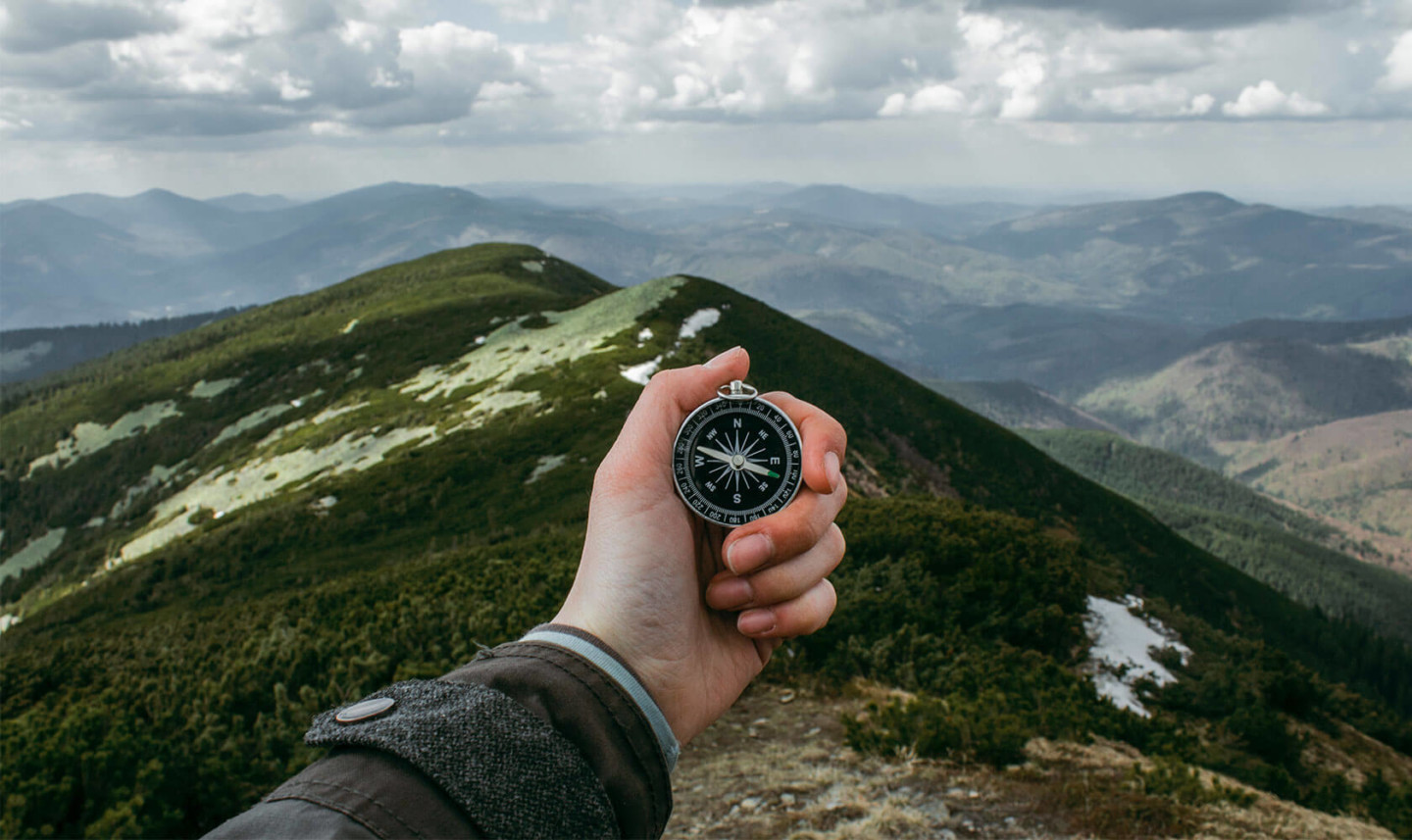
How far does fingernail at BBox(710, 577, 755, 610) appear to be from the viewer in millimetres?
4828

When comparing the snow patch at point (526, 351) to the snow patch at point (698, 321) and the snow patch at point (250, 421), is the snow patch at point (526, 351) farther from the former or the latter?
the snow patch at point (250, 421)

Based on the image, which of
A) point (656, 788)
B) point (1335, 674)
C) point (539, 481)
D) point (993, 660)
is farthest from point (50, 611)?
point (1335, 674)

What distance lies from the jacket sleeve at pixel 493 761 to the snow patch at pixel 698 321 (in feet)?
166

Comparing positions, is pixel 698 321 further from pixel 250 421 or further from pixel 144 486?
pixel 144 486

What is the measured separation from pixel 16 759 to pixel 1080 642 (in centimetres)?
1796

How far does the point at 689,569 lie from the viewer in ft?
16.5

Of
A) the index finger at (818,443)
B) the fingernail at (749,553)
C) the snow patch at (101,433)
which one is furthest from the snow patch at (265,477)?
the fingernail at (749,553)

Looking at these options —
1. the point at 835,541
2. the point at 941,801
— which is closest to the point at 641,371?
the point at 941,801

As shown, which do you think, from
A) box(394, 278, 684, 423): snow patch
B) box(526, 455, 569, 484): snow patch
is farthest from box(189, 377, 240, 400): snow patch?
box(526, 455, 569, 484): snow patch

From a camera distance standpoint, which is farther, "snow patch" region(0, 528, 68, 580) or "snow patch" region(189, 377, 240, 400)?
"snow patch" region(189, 377, 240, 400)

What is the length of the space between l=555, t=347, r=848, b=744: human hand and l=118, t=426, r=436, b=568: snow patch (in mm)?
42703

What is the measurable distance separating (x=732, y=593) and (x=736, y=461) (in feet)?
2.99

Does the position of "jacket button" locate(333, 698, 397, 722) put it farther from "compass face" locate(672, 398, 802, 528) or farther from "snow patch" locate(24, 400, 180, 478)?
"snow patch" locate(24, 400, 180, 478)

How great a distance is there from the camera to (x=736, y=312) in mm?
62438
